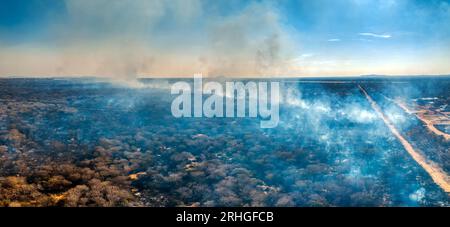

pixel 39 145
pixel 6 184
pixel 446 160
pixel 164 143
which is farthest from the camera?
pixel 164 143

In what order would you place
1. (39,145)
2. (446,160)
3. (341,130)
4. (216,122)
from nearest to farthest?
(446,160), (39,145), (341,130), (216,122)

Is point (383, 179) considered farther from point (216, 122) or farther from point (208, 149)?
point (216, 122)

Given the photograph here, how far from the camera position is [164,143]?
18141mm

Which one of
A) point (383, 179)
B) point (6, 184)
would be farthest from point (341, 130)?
point (6, 184)

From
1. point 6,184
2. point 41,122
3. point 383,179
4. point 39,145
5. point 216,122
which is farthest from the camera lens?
point 216,122

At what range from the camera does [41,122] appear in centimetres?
2294

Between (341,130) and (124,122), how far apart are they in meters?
16.7

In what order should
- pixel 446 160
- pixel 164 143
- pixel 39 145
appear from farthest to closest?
pixel 164 143 < pixel 39 145 < pixel 446 160

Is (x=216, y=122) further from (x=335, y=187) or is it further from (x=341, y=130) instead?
(x=335, y=187)

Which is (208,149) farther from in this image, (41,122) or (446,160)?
(41,122)

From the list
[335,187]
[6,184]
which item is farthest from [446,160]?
[6,184]

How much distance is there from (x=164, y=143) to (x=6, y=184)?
8747mm

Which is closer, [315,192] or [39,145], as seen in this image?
[315,192]

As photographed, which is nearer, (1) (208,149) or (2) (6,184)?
Result: (2) (6,184)
